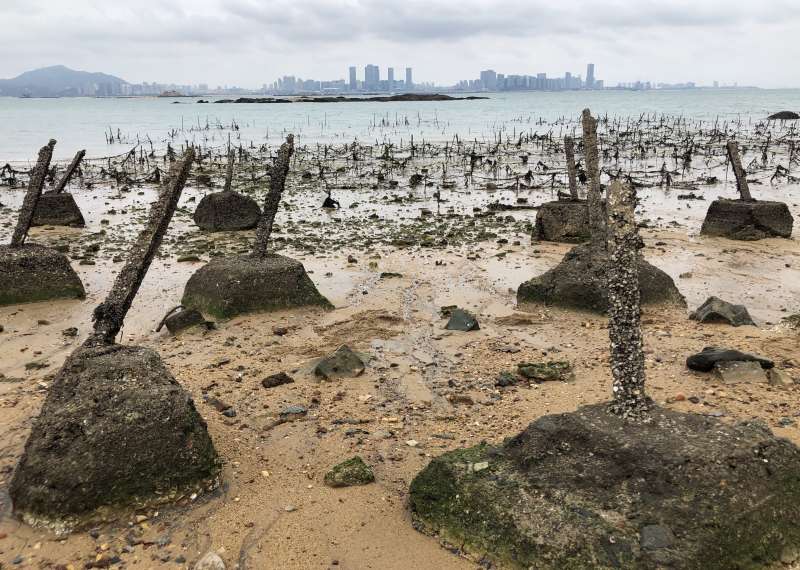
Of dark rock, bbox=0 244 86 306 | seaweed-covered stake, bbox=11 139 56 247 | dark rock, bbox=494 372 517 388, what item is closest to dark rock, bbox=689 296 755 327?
dark rock, bbox=494 372 517 388

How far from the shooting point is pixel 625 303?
378cm

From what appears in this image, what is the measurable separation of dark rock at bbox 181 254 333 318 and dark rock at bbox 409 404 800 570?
15.1ft

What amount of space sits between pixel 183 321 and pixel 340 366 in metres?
2.29

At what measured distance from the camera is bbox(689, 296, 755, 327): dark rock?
24.1ft

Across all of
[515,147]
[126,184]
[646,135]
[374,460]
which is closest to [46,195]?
[126,184]

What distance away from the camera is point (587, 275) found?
8070mm

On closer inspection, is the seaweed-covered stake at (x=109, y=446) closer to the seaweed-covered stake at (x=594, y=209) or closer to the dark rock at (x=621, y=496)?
the dark rock at (x=621, y=496)

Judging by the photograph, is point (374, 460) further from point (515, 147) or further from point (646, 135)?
point (646, 135)

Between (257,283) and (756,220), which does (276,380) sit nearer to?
(257,283)

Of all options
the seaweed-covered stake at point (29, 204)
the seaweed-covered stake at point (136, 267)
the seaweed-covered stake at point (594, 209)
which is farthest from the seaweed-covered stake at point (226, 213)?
the seaweed-covered stake at point (136, 267)

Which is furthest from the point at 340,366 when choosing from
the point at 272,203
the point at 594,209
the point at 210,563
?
the point at 594,209

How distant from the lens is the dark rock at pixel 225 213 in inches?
544

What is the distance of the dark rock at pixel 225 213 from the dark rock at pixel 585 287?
7442mm

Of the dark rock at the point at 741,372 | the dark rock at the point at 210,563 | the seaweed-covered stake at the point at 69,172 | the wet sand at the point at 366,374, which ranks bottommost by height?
the wet sand at the point at 366,374
